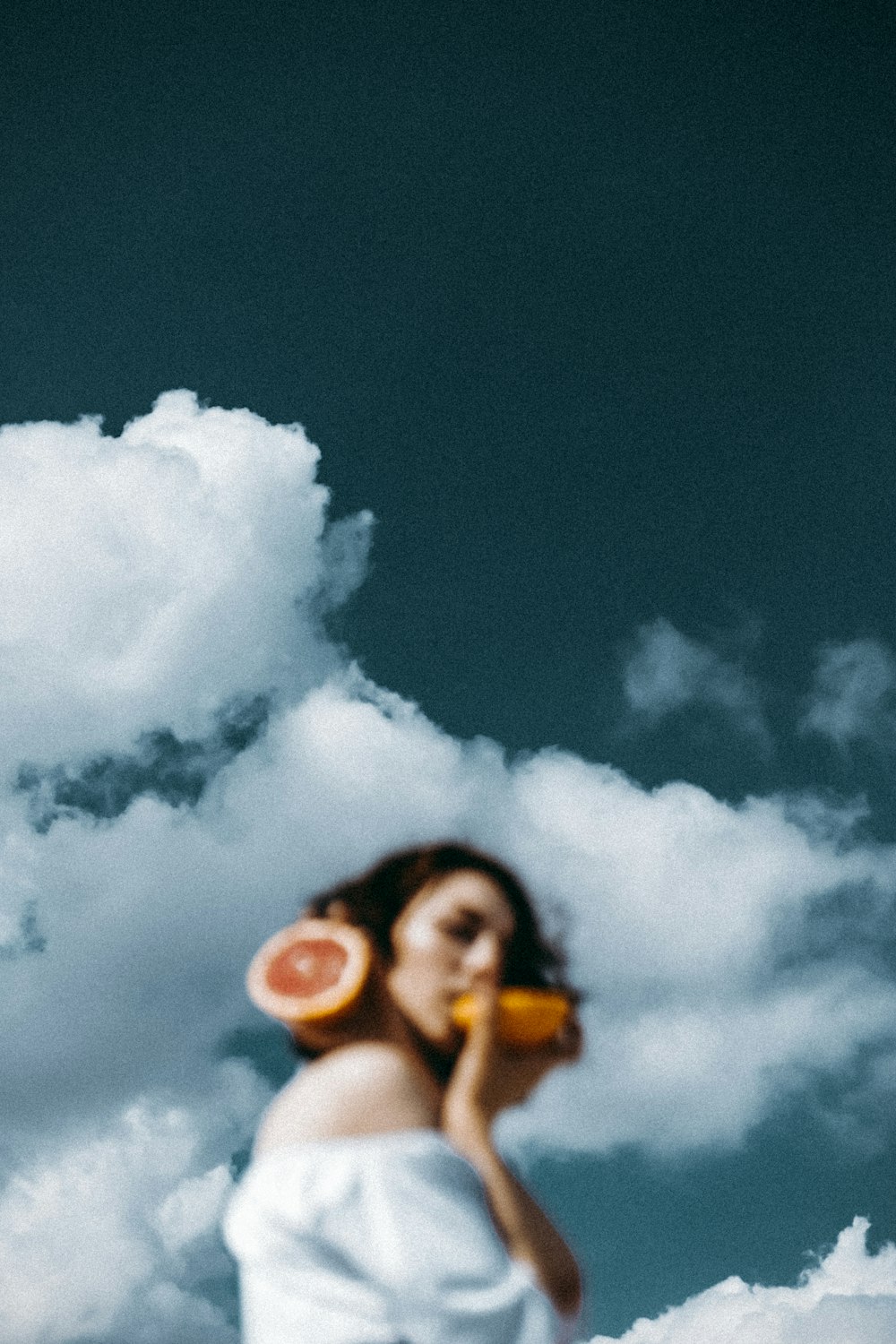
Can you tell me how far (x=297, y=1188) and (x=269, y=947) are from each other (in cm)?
82

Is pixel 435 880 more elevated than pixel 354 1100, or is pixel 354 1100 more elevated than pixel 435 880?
pixel 435 880

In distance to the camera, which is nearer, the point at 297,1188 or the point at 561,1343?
the point at 297,1188

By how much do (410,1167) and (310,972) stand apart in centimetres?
74

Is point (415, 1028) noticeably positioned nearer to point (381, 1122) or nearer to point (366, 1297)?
point (381, 1122)

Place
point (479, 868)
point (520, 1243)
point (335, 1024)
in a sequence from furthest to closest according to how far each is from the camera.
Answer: point (479, 868) → point (335, 1024) → point (520, 1243)

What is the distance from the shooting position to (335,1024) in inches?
150

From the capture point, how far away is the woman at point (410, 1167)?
3.16m

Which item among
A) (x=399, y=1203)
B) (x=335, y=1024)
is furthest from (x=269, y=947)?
(x=399, y=1203)

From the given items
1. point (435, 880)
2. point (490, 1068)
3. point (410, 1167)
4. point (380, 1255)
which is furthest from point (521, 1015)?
point (380, 1255)

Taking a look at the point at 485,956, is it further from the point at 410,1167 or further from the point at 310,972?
the point at 410,1167

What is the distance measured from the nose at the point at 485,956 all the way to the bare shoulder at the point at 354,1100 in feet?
1.20

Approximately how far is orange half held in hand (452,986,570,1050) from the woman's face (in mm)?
61

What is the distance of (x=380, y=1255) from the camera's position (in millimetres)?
3188

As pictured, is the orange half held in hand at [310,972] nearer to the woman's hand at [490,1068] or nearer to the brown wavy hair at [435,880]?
the brown wavy hair at [435,880]
